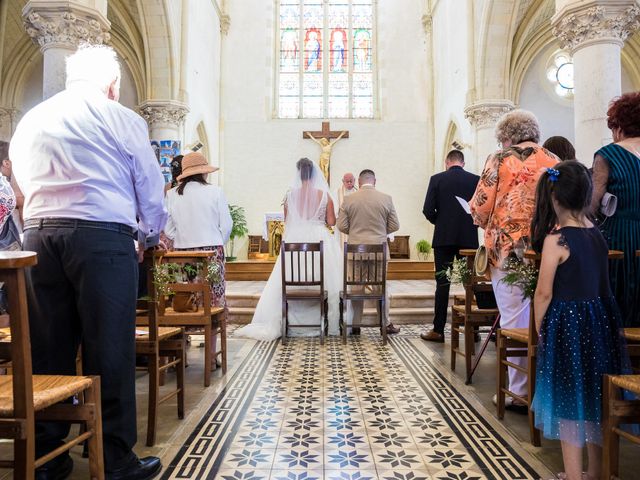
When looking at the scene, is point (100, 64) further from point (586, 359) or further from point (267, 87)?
point (267, 87)

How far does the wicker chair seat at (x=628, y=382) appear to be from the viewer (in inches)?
69.4

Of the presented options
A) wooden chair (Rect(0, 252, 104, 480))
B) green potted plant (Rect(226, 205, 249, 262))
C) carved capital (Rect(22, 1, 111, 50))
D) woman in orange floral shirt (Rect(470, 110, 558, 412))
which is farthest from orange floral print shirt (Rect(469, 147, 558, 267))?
green potted plant (Rect(226, 205, 249, 262))

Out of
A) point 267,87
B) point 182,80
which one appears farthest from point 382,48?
point 182,80

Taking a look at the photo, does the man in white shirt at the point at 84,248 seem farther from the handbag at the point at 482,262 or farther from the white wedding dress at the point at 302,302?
the white wedding dress at the point at 302,302

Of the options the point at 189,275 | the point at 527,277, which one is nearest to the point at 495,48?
the point at 189,275

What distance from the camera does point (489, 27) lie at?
404 inches

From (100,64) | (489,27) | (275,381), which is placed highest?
(489,27)

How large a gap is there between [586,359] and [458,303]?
8.52 feet

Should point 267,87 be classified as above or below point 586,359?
above

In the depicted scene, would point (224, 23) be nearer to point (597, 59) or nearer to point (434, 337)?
point (597, 59)

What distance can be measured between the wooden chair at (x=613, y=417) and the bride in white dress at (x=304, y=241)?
4135 mm

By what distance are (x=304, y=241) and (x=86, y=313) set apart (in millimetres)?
3996

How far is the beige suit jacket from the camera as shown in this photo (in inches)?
227

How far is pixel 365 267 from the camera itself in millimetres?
5770
